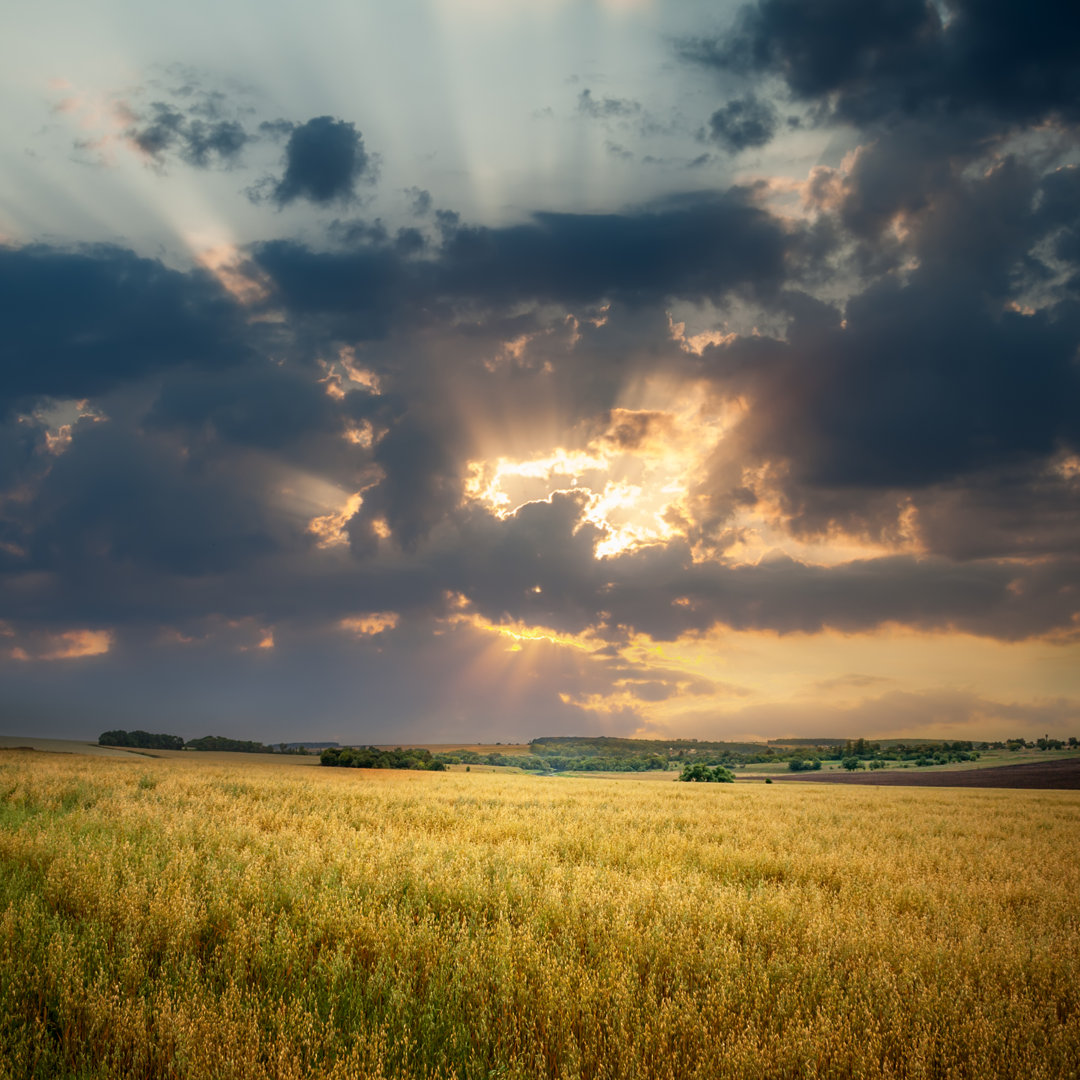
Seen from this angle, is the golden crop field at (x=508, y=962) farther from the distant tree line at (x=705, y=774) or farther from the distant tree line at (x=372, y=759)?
the distant tree line at (x=705, y=774)

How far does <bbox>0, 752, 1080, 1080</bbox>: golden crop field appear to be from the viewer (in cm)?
368

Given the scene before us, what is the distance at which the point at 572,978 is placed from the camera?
449cm

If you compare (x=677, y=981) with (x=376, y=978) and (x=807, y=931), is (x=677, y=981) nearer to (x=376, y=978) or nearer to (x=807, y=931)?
(x=807, y=931)

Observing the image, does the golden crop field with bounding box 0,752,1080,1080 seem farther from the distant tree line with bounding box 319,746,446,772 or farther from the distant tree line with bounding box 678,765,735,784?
the distant tree line with bounding box 678,765,735,784

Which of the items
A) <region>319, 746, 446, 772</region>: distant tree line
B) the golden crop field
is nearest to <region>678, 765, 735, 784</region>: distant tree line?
<region>319, 746, 446, 772</region>: distant tree line

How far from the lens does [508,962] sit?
457 centimetres

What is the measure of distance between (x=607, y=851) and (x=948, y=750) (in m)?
151

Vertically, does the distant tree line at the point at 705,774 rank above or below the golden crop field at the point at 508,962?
below

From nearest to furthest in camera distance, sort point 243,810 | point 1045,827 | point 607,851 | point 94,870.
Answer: point 94,870 < point 607,851 < point 243,810 < point 1045,827

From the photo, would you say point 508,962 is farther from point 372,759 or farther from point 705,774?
point 705,774

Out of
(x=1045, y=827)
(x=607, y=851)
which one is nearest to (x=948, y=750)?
(x=1045, y=827)

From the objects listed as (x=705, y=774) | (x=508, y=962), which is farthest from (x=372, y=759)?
(x=508, y=962)

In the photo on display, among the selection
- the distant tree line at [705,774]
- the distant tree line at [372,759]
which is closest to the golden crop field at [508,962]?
the distant tree line at [372,759]

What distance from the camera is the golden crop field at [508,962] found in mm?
3682
